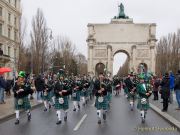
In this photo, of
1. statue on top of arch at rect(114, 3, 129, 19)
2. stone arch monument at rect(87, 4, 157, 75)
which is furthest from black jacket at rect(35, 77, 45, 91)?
statue on top of arch at rect(114, 3, 129, 19)

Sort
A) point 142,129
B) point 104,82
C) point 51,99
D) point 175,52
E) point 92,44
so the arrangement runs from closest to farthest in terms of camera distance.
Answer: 1. point 142,129
2. point 104,82
3. point 51,99
4. point 175,52
5. point 92,44

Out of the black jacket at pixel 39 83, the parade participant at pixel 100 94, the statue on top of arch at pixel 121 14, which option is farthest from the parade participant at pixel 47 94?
the statue on top of arch at pixel 121 14

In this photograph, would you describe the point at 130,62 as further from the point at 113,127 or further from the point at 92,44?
the point at 113,127

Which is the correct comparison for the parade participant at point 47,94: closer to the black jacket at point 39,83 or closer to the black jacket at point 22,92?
the black jacket at point 39,83

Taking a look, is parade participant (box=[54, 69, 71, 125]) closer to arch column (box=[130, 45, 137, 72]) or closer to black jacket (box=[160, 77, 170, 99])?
black jacket (box=[160, 77, 170, 99])

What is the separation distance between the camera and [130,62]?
299 ft

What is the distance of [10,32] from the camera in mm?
59875

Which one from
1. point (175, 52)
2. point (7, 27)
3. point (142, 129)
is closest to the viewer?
point (142, 129)

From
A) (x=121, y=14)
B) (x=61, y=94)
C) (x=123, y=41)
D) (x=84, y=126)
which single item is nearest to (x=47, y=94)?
(x=61, y=94)

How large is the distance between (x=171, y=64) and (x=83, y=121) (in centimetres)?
7113

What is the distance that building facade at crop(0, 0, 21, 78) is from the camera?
5524 cm

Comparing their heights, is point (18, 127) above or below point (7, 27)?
below

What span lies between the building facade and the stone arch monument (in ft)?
86.6

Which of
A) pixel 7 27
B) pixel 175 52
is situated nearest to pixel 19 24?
pixel 7 27
